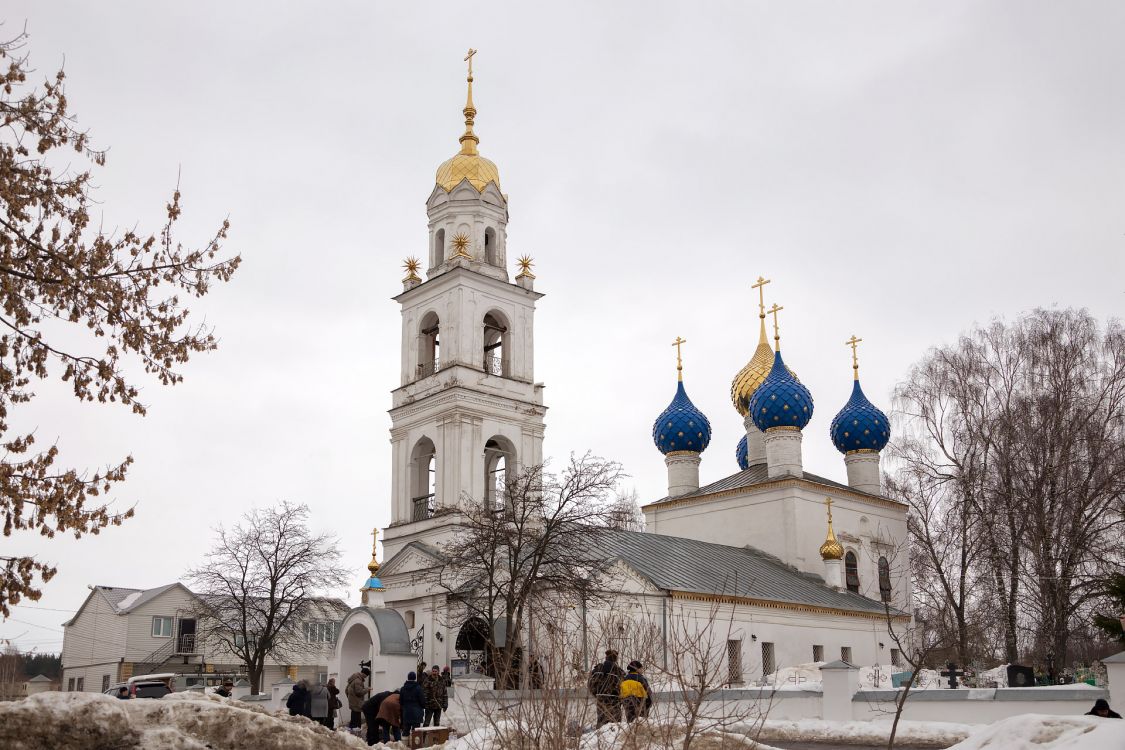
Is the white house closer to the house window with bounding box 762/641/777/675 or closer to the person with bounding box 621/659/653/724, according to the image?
the house window with bounding box 762/641/777/675

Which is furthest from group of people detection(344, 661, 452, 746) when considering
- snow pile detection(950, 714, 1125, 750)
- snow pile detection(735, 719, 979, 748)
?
snow pile detection(950, 714, 1125, 750)

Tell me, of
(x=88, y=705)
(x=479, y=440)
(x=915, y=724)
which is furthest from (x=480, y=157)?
(x=88, y=705)

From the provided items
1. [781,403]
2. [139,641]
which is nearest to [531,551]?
[781,403]

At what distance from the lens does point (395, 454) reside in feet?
108

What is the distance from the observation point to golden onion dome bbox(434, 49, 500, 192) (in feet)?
112

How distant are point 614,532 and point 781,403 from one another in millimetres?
13359

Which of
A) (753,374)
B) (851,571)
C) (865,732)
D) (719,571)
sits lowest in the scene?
(865,732)

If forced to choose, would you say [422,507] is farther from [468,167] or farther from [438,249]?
[468,167]

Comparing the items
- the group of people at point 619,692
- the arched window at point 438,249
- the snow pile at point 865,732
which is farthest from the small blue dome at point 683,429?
the group of people at point 619,692

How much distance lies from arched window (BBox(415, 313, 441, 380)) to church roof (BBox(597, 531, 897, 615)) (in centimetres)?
766

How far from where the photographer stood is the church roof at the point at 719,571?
28.5 meters

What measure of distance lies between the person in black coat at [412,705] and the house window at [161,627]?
119ft

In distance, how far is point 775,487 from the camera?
3747 cm

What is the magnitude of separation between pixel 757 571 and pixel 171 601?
28.5 meters
